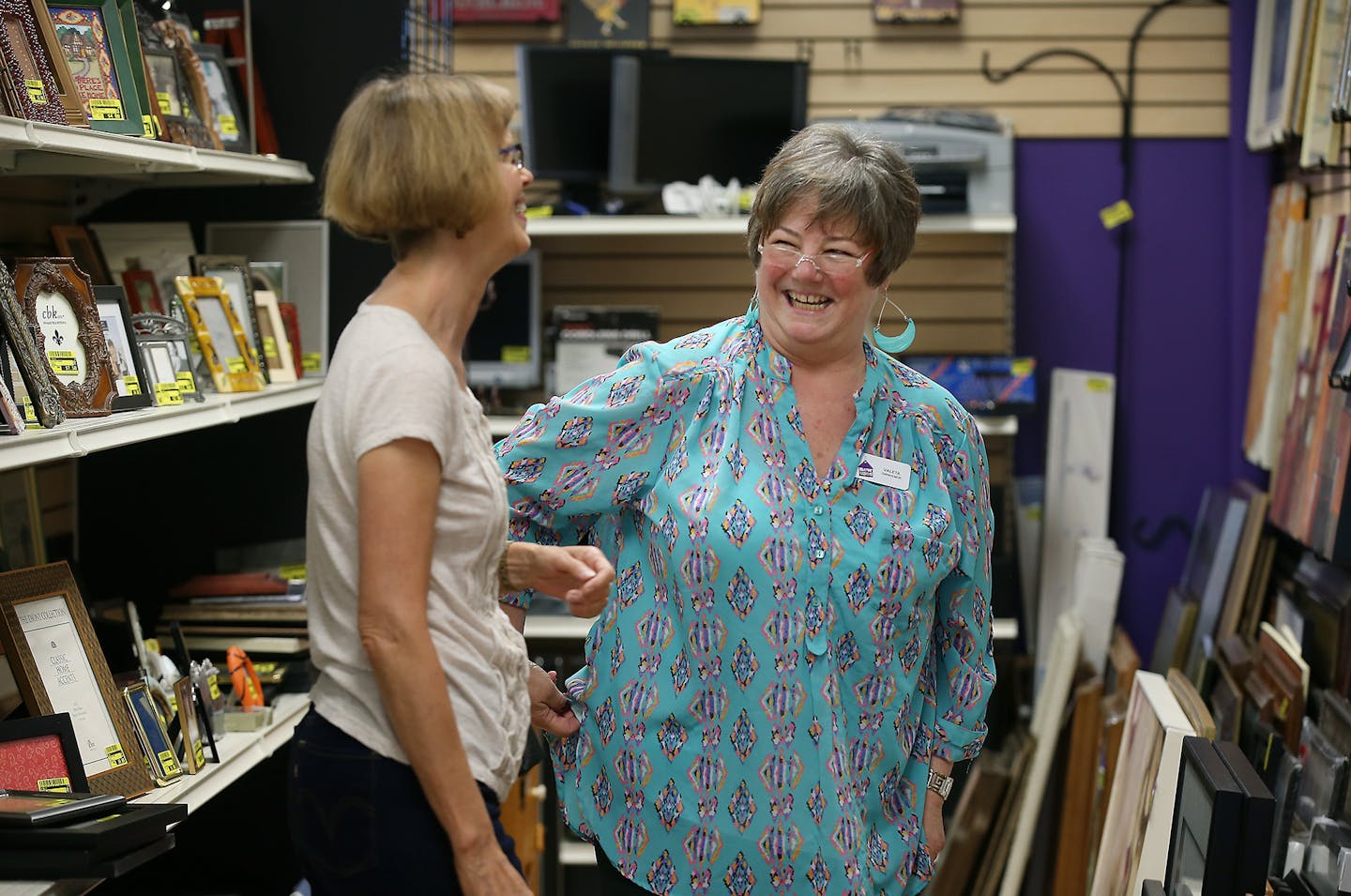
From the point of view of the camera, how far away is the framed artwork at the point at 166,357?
2457mm

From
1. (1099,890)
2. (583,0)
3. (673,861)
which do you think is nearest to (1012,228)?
(583,0)

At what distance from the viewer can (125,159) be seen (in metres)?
2.33

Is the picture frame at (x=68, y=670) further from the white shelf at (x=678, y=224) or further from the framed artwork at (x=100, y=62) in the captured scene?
the white shelf at (x=678, y=224)

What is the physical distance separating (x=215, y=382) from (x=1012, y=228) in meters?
2.34

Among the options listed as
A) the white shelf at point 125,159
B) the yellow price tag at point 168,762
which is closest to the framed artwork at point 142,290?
the white shelf at point 125,159

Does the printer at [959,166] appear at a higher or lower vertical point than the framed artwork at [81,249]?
higher

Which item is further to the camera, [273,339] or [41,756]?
[273,339]

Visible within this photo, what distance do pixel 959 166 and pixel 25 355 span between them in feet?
9.14

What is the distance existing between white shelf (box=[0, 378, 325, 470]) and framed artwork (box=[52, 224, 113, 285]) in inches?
14.5

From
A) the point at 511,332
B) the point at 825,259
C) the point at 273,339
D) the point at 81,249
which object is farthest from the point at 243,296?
the point at 825,259

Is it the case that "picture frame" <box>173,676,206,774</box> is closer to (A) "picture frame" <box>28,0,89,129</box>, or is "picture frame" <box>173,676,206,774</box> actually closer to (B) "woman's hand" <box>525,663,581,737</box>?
(B) "woman's hand" <box>525,663,581,737</box>

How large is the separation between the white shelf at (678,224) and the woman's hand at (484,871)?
2724 mm

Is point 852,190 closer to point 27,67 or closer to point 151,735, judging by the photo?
point 27,67

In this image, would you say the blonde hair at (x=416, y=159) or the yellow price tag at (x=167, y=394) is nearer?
the blonde hair at (x=416, y=159)
